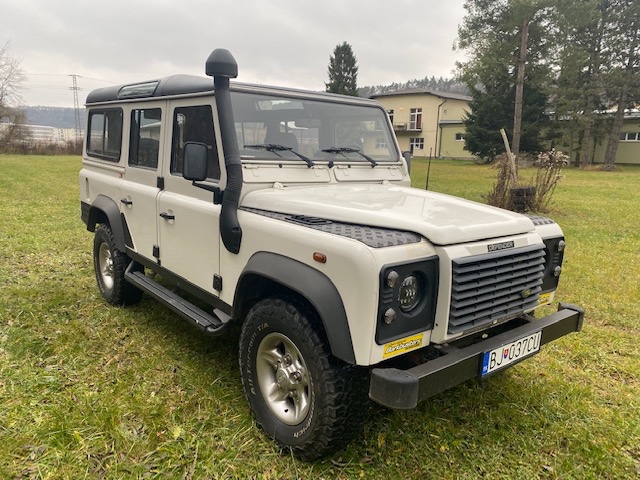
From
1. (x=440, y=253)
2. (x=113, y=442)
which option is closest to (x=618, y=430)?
(x=440, y=253)

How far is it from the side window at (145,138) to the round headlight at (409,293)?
2.60 m

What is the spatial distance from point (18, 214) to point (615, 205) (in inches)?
598

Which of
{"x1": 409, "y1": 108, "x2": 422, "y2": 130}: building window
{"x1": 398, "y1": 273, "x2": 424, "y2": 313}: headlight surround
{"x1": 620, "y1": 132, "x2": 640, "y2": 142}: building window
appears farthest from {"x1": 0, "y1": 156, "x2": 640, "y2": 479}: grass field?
{"x1": 409, "y1": 108, "x2": 422, "y2": 130}: building window

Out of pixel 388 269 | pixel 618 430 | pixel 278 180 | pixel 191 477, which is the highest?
pixel 278 180

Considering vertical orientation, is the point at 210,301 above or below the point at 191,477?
above

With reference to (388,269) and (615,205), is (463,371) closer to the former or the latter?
(388,269)

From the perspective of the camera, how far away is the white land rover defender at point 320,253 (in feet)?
7.36

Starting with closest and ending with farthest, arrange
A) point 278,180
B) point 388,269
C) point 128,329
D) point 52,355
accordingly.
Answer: point 388,269 < point 278,180 < point 52,355 < point 128,329

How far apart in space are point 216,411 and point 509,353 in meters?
1.86

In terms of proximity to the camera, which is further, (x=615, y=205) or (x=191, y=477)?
(x=615, y=205)

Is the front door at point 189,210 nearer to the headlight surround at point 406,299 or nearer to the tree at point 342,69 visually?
the headlight surround at point 406,299

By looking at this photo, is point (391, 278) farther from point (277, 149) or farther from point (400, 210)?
point (277, 149)

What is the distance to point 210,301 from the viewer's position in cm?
340

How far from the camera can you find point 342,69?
167ft
